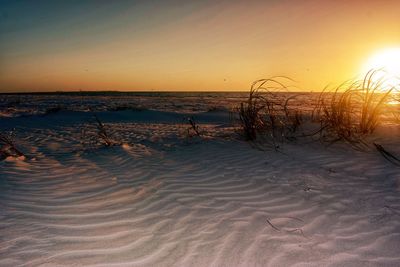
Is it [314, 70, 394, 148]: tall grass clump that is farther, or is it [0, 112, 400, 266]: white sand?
[314, 70, 394, 148]: tall grass clump

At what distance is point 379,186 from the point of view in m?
3.47

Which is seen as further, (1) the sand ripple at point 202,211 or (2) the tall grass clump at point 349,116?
(2) the tall grass clump at point 349,116

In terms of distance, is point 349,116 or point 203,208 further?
point 349,116

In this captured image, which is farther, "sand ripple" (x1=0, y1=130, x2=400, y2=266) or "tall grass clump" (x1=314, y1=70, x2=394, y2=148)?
"tall grass clump" (x1=314, y1=70, x2=394, y2=148)

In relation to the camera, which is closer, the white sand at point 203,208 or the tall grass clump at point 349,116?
the white sand at point 203,208

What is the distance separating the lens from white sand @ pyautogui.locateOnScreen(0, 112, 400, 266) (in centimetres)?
216

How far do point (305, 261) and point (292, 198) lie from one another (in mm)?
1107

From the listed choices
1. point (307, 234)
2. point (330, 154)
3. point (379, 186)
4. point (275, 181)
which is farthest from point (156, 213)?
point (330, 154)

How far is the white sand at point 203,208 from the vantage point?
2.16 meters

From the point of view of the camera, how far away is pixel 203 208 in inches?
115

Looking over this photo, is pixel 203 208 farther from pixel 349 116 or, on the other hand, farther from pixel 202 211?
pixel 349 116

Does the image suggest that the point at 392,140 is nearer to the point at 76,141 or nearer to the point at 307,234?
the point at 307,234

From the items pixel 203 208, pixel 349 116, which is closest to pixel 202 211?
pixel 203 208

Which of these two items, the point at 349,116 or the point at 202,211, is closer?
the point at 202,211
